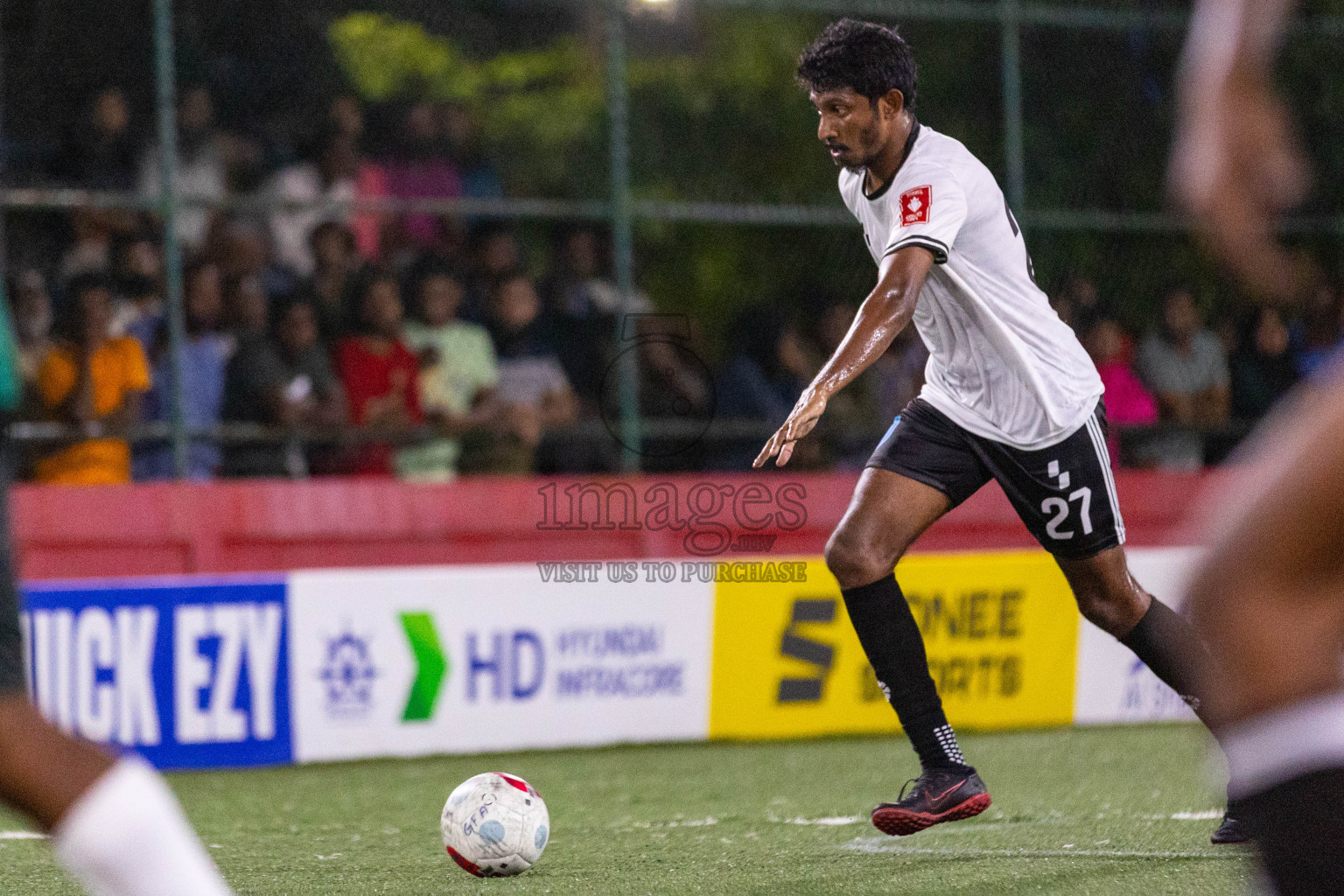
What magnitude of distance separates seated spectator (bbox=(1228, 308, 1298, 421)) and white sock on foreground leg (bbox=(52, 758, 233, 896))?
948 cm

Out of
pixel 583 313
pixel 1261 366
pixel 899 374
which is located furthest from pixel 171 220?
pixel 1261 366

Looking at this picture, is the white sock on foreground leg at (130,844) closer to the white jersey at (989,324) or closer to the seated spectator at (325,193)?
the white jersey at (989,324)

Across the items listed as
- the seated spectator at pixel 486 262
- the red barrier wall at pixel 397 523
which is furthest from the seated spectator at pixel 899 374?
the seated spectator at pixel 486 262

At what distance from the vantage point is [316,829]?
19.8ft

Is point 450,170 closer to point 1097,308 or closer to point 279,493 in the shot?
point 279,493

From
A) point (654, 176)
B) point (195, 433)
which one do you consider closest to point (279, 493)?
point (195, 433)

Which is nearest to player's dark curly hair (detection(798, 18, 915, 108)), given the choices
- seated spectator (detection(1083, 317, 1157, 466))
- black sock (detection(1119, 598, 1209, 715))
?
→ black sock (detection(1119, 598, 1209, 715))

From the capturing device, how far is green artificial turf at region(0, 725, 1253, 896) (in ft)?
15.6

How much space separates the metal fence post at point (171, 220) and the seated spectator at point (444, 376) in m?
1.17

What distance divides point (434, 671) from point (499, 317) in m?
2.40

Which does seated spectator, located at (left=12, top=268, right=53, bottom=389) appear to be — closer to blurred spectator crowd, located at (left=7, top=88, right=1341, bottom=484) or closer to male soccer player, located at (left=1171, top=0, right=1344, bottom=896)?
blurred spectator crowd, located at (left=7, top=88, right=1341, bottom=484)

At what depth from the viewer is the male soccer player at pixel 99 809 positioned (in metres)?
2.71

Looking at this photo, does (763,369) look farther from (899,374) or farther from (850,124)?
(850,124)

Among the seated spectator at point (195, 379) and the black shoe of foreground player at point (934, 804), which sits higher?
the seated spectator at point (195, 379)
